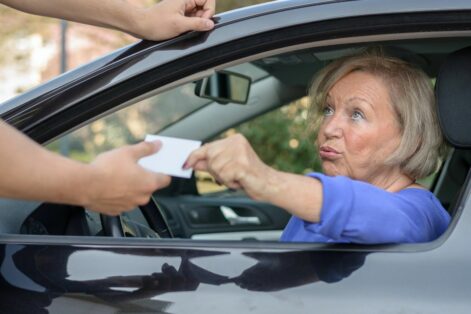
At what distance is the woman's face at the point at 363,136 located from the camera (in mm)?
2109

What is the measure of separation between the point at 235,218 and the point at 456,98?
2.02m

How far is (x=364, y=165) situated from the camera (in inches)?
83.4

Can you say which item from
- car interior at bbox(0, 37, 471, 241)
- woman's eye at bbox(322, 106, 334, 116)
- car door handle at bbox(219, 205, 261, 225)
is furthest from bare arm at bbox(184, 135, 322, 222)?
car door handle at bbox(219, 205, 261, 225)

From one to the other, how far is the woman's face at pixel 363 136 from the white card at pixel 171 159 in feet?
1.83

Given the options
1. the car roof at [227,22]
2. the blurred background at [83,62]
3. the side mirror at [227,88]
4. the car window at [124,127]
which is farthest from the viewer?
the car window at [124,127]

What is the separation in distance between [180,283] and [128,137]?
7.49 meters

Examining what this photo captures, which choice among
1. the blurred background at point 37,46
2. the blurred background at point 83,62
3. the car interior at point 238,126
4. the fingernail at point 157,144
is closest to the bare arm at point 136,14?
the fingernail at point 157,144

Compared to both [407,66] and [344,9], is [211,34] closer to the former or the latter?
[344,9]

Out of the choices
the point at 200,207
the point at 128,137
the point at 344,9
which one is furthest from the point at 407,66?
the point at 128,137

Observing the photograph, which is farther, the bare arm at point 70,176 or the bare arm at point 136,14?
the bare arm at point 136,14

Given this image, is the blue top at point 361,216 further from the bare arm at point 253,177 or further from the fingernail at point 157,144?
the fingernail at point 157,144

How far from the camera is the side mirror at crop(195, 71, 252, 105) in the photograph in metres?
3.28

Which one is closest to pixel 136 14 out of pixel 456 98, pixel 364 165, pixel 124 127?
pixel 364 165

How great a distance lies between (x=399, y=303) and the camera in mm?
1666
